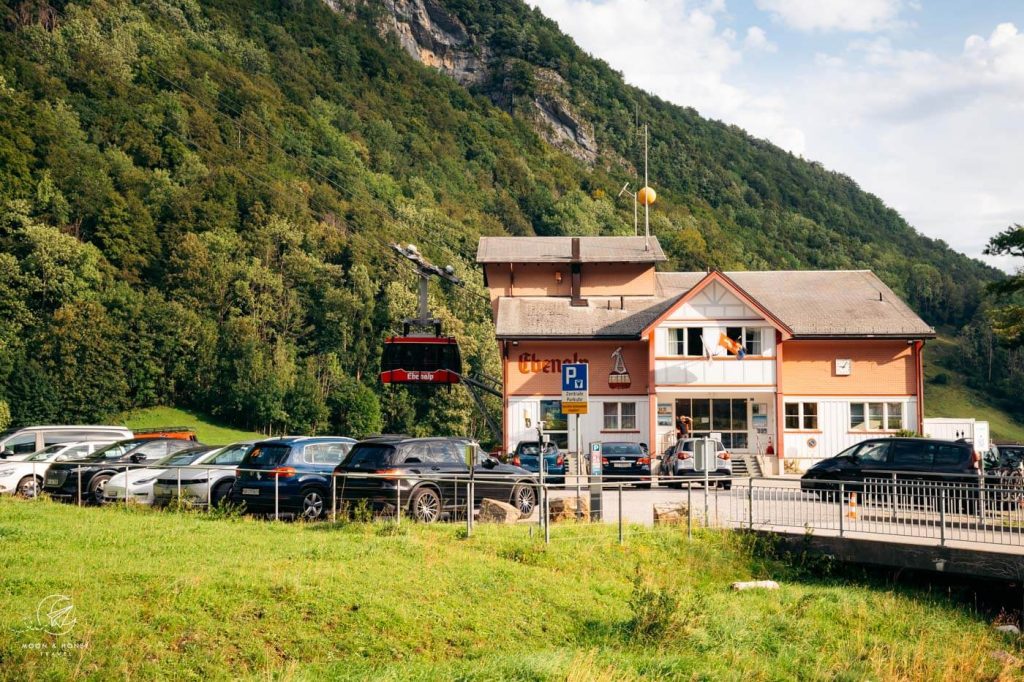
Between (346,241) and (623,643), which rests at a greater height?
(346,241)

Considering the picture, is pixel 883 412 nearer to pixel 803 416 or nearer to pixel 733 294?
pixel 803 416

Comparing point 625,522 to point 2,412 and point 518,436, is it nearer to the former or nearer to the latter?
point 518,436

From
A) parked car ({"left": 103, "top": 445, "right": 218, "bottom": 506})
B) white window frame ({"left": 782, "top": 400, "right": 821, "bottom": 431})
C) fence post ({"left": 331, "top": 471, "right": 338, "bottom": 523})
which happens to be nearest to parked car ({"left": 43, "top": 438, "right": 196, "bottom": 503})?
parked car ({"left": 103, "top": 445, "right": 218, "bottom": 506})

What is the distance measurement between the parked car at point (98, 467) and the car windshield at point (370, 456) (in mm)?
6158

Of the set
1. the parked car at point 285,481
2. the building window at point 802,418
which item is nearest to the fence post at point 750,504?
the parked car at point 285,481

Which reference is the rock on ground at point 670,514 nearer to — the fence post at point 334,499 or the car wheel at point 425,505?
the car wheel at point 425,505

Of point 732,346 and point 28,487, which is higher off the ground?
point 732,346

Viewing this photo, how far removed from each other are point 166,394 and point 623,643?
3110 inches

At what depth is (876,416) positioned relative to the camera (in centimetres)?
4416

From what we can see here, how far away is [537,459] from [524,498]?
11.6 m

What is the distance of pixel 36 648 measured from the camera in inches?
459

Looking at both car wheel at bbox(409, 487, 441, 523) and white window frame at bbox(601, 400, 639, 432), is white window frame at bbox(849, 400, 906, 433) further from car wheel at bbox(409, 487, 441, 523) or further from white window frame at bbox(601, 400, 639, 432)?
car wheel at bbox(409, 487, 441, 523)

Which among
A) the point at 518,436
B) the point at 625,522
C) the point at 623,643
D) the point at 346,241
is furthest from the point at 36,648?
the point at 346,241

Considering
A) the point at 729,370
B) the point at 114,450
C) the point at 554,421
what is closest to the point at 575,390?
the point at 114,450
